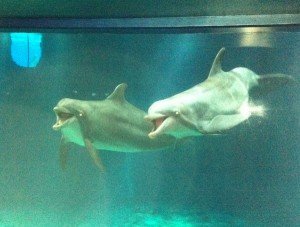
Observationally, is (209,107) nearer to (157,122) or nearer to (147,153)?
(157,122)

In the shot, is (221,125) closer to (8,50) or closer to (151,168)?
(151,168)

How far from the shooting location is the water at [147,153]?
8.07 feet

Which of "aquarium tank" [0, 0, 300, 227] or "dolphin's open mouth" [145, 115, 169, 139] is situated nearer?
"dolphin's open mouth" [145, 115, 169, 139]

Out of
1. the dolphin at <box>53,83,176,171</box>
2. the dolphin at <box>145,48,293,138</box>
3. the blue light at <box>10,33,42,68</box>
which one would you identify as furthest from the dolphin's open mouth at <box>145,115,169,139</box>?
the blue light at <box>10,33,42,68</box>

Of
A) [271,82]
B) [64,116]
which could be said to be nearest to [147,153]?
[64,116]

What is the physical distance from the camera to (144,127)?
2412mm

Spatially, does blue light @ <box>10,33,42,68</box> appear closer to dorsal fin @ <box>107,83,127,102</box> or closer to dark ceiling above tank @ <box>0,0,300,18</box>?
dark ceiling above tank @ <box>0,0,300,18</box>

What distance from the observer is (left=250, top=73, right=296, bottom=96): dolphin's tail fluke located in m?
2.31

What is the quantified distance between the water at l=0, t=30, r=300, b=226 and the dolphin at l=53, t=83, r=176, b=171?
0.66 feet

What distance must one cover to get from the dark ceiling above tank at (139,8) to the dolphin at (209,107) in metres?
0.26

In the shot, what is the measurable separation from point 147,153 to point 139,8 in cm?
94

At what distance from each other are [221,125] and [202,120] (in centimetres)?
8

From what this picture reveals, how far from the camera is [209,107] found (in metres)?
1.96

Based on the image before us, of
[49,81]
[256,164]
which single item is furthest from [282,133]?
[49,81]
